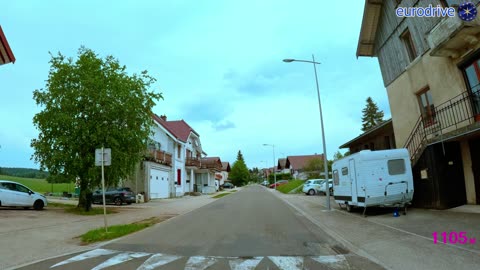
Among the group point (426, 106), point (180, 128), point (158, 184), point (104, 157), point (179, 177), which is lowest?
point (158, 184)

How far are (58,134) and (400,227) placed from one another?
18762 mm

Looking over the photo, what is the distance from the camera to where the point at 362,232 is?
1105cm

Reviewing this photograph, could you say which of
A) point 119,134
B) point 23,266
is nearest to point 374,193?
point 23,266

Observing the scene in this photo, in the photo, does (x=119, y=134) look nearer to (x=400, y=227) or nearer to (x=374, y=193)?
(x=374, y=193)

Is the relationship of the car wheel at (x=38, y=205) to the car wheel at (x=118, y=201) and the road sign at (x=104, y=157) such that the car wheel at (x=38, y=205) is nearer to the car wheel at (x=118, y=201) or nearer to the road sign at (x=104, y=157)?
the car wheel at (x=118, y=201)

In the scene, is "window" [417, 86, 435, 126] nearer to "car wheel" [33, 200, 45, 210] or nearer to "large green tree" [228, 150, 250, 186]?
"car wheel" [33, 200, 45, 210]

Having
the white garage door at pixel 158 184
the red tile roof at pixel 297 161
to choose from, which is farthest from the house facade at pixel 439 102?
the red tile roof at pixel 297 161

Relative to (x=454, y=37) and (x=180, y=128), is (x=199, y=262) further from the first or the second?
(x=180, y=128)

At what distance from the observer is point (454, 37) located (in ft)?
43.3

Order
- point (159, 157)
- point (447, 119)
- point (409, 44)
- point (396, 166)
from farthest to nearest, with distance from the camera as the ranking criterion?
point (159, 157), point (409, 44), point (447, 119), point (396, 166)

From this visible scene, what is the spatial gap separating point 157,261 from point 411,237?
6536 millimetres

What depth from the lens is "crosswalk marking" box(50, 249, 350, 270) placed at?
7.22 meters

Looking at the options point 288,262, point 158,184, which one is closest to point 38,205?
point 158,184

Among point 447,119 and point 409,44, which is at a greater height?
point 409,44
